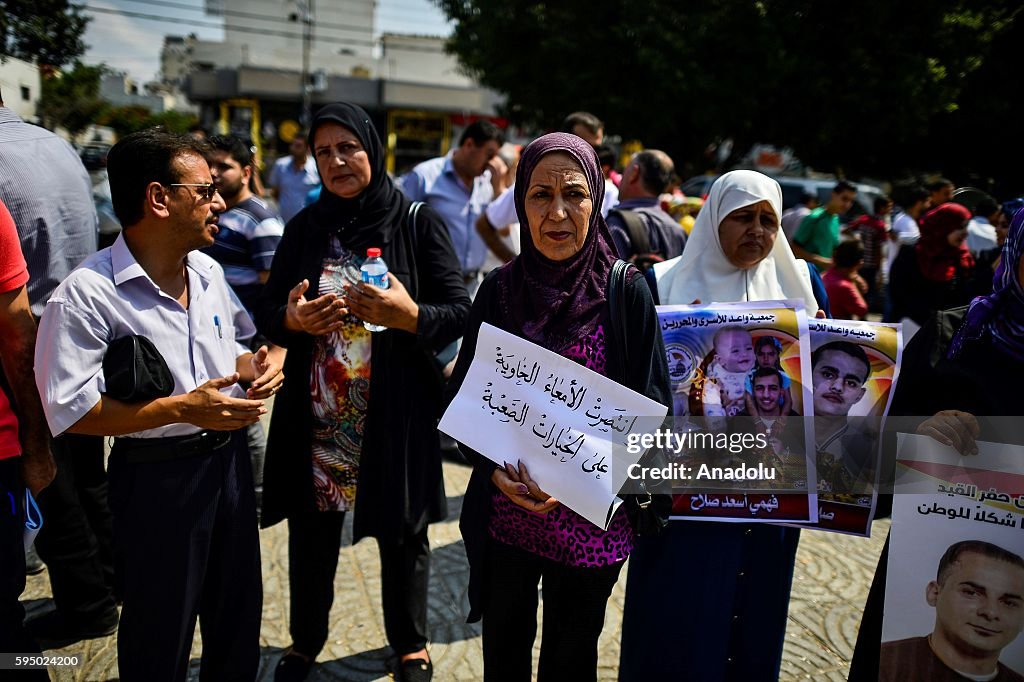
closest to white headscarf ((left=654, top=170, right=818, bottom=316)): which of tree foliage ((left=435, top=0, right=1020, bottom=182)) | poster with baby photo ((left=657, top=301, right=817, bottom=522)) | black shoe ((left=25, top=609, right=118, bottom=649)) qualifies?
poster with baby photo ((left=657, top=301, right=817, bottom=522))

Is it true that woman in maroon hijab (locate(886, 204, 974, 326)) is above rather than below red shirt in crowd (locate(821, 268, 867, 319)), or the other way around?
above

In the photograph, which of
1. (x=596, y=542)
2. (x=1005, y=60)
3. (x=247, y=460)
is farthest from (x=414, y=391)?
(x=1005, y=60)

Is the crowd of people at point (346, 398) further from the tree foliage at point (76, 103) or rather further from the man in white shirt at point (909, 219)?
the tree foliage at point (76, 103)

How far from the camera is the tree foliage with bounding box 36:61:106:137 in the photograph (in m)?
11.4

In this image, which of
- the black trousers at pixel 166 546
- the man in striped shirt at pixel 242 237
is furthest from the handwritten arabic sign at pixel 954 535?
the man in striped shirt at pixel 242 237

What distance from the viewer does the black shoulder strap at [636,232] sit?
4004mm

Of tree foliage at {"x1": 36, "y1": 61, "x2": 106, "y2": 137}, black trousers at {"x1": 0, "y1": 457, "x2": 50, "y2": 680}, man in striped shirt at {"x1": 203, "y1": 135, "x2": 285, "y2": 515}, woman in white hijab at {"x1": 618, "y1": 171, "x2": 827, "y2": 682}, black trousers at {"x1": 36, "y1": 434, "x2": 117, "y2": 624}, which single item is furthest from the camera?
tree foliage at {"x1": 36, "y1": 61, "x2": 106, "y2": 137}

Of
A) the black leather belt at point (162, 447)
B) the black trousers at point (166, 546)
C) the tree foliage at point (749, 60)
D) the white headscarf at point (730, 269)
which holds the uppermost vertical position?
the tree foliage at point (749, 60)

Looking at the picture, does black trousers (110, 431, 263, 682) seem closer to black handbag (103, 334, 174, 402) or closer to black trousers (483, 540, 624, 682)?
black handbag (103, 334, 174, 402)

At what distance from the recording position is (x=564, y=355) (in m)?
2.04

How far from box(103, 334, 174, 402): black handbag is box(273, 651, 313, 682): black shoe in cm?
140

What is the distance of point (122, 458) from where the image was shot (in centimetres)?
211

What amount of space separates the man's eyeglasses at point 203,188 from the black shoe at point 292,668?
1.87 meters

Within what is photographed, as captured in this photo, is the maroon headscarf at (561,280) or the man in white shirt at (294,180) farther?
the man in white shirt at (294,180)
